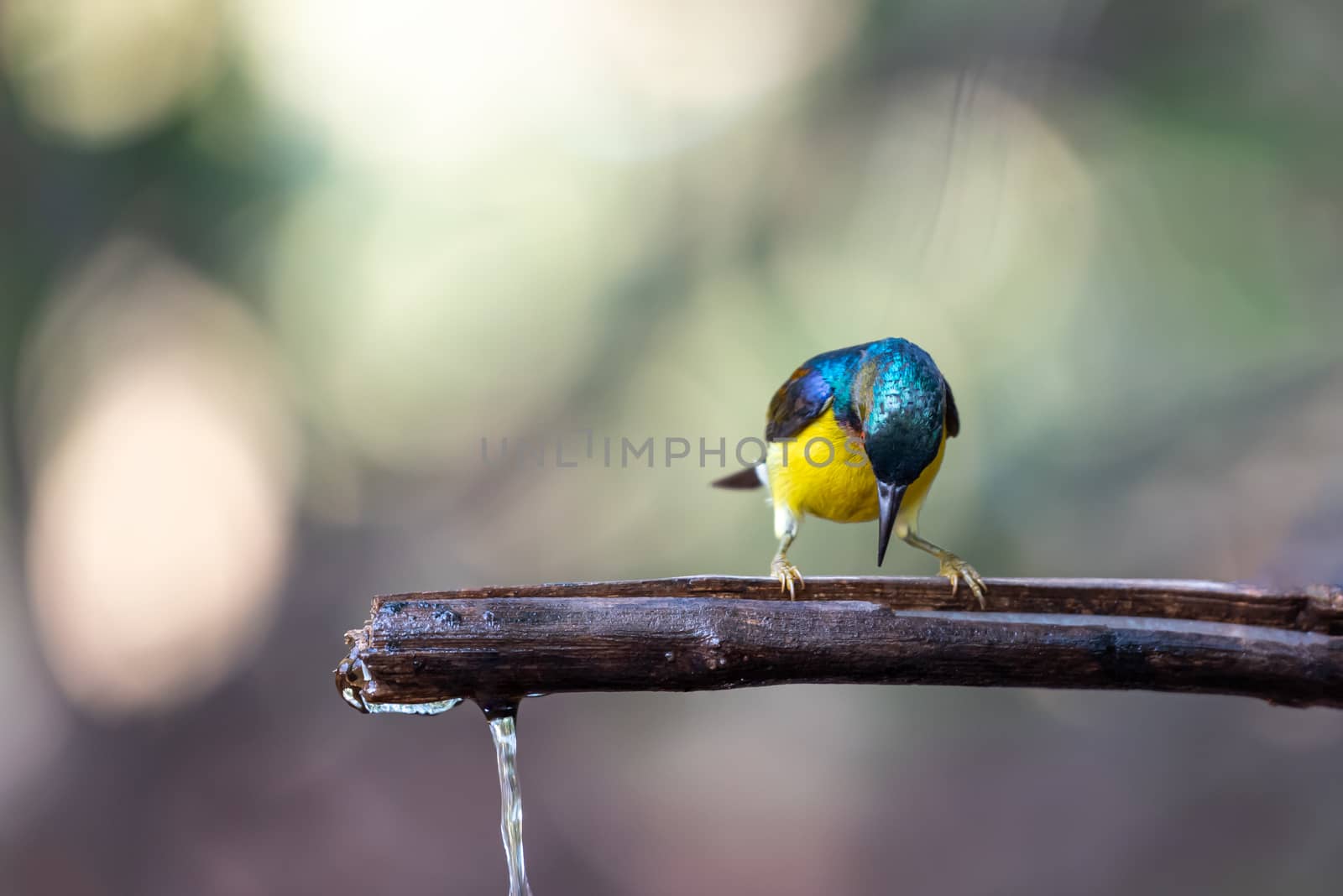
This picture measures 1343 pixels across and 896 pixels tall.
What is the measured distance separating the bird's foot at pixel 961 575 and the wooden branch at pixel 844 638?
33 mm

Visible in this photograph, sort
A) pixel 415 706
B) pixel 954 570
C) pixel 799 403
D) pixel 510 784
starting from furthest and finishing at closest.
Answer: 1. pixel 799 403
2. pixel 954 570
3. pixel 510 784
4. pixel 415 706

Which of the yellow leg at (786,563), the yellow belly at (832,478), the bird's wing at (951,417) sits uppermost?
the bird's wing at (951,417)

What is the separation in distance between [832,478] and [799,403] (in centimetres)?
31

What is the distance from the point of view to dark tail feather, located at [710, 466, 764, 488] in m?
3.96

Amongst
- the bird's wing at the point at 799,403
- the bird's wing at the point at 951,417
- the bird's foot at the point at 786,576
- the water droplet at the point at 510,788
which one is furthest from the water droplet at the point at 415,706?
the bird's wing at the point at 951,417

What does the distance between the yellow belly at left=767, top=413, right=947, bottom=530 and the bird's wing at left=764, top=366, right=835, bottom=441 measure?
31mm

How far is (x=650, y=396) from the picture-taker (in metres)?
6.28

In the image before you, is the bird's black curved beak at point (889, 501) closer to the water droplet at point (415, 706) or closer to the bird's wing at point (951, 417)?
the bird's wing at point (951, 417)

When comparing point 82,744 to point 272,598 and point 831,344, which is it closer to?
point 272,598

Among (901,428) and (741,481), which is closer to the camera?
(901,428)

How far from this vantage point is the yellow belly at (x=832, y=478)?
9.77 ft

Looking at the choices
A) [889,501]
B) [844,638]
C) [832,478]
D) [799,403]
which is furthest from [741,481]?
[844,638]

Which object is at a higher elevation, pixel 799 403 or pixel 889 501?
pixel 799 403

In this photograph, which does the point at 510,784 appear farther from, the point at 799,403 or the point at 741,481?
the point at 741,481
